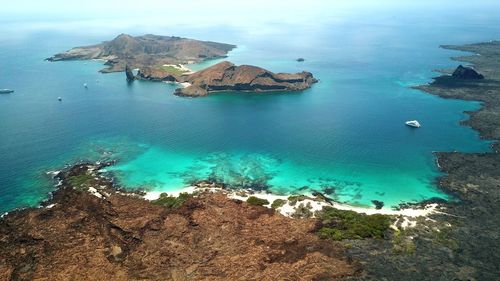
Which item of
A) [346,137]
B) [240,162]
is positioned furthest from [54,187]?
[346,137]

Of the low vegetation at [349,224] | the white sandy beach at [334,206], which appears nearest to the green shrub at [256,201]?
the white sandy beach at [334,206]

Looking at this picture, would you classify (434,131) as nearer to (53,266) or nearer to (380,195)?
(380,195)

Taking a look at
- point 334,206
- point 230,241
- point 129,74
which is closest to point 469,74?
point 334,206

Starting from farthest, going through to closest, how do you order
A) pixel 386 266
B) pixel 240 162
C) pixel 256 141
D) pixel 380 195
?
pixel 256 141 < pixel 240 162 < pixel 380 195 < pixel 386 266

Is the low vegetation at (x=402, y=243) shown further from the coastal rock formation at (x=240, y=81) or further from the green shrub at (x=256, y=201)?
the coastal rock formation at (x=240, y=81)

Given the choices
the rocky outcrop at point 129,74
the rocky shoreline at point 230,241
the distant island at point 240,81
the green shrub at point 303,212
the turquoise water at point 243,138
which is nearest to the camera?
the rocky shoreline at point 230,241

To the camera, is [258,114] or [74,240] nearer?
[74,240]

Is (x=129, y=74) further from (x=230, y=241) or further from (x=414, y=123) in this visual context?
(x=230, y=241)
